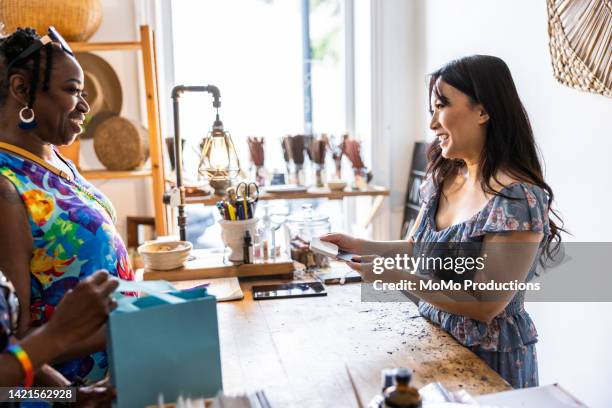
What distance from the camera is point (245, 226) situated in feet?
7.13

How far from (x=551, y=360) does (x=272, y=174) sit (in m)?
1.74

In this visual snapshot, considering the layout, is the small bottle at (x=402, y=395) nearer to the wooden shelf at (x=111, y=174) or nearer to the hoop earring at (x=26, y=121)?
the hoop earring at (x=26, y=121)

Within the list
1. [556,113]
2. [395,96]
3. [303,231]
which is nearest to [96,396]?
[303,231]

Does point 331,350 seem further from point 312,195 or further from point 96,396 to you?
point 312,195

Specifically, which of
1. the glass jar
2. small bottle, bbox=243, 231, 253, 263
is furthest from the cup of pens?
the glass jar

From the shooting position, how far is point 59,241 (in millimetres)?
1363

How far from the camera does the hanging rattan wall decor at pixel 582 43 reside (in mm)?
1918

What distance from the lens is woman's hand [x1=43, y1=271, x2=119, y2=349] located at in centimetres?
103

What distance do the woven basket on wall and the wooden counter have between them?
177 cm

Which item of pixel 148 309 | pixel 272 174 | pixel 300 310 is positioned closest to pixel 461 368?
pixel 300 310

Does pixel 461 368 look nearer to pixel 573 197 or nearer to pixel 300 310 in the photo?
pixel 300 310

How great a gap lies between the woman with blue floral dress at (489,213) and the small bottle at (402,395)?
0.68 m

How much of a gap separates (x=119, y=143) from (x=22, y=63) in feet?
5.60

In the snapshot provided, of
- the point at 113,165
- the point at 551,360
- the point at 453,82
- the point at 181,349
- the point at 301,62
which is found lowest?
the point at 551,360
